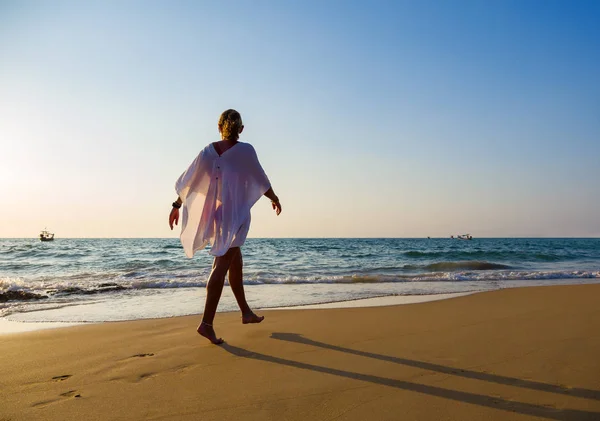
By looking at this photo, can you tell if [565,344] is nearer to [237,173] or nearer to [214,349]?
[214,349]

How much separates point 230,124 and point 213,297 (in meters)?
1.50

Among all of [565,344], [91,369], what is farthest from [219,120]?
[565,344]

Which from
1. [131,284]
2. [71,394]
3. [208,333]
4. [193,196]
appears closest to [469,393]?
[208,333]

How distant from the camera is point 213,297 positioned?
3471 mm

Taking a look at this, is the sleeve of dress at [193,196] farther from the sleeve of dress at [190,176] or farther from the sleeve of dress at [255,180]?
the sleeve of dress at [255,180]

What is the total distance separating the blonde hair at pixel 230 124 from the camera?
144 inches

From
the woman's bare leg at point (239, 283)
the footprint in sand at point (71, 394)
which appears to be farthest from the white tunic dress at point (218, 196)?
the footprint in sand at point (71, 394)

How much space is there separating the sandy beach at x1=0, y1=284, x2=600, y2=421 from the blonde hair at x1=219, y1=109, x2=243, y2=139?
179 cm

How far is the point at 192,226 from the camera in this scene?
3.69m

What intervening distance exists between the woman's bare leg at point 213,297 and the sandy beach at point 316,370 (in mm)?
98

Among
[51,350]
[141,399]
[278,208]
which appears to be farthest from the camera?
[278,208]

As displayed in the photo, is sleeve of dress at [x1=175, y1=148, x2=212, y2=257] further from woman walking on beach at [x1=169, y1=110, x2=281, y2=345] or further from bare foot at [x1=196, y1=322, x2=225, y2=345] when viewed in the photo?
bare foot at [x1=196, y1=322, x2=225, y2=345]

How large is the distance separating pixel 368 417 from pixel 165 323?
3013 millimetres

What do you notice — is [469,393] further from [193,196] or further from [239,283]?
[193,196]
